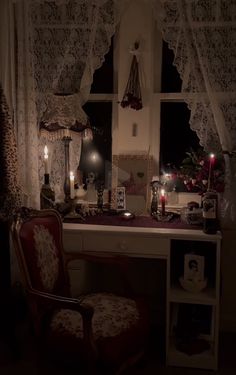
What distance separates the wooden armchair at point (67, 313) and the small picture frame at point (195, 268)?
1.10 feet

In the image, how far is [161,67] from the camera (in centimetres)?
281

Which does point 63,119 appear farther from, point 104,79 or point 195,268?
point 195,268

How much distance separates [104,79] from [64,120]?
51 centimetres

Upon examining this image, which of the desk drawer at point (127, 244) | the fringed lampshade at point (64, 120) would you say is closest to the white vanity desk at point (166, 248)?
the desk drawer at point (127, 244)

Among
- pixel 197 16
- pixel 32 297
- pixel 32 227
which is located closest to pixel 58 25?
pixel 197 16

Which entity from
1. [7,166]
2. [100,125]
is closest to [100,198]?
[100,125]

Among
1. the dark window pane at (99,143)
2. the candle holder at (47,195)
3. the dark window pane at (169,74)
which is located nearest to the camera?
the candle holder at (47,195)

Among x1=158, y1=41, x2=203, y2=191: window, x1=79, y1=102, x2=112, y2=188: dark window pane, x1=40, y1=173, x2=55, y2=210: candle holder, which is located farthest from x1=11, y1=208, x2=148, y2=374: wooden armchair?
x1=158, y1=41, x2=203, y2=191: window

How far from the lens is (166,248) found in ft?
7.61

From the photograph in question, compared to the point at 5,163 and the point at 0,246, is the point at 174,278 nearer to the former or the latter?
the point at 0,246

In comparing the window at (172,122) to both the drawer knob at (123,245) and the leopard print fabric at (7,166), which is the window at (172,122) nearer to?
the drawer knob at (123,245)

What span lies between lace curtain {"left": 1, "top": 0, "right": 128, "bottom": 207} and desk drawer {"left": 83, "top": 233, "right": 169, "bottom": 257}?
540 millimetres

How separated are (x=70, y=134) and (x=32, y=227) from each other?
739mm

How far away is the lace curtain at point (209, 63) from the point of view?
2.46 m
